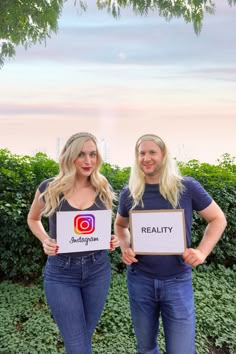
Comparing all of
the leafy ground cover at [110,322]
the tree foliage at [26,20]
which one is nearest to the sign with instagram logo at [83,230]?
the leafy ground cover at [110,322]

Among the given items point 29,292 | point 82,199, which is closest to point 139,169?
point 82,199

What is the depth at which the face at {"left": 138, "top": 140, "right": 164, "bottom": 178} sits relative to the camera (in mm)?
2529

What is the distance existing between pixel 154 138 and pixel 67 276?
2.93 feet

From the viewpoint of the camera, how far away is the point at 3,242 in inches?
193

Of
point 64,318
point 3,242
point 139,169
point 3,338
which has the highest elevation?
point 139,169

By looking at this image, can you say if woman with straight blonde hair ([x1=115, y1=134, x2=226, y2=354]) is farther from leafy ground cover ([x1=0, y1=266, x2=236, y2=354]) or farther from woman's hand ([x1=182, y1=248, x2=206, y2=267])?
leafy ground cover ([x1=0, y1=266, x2=236, y2=354])

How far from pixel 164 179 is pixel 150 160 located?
128 millimetres

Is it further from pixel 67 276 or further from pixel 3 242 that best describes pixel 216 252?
pixel 67 276

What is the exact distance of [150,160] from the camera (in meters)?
2.52

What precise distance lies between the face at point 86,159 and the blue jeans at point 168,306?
0.60m

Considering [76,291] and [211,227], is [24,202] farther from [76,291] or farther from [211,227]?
[211,227]

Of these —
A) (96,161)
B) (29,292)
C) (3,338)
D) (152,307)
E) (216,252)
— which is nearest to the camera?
(152,307)

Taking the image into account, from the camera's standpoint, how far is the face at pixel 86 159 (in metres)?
2.65

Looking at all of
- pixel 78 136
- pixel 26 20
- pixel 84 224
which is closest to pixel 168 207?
pixel 84 224
